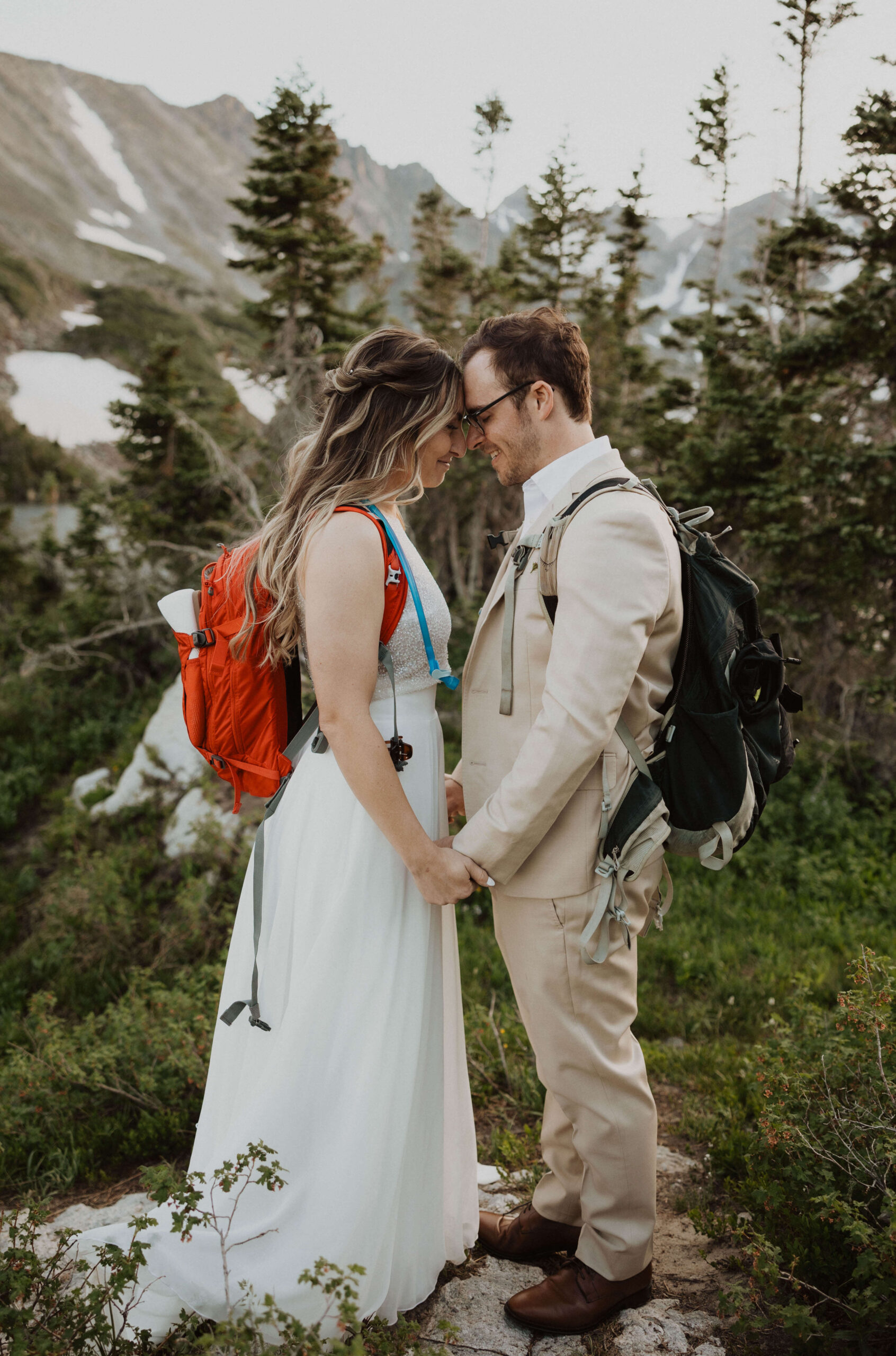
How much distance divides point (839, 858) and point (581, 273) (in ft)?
45.9

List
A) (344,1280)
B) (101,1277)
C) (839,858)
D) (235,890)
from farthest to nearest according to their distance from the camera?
(235,890)
(839,858)
(101,1277)
(344,1280)

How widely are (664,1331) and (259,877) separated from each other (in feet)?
5.12

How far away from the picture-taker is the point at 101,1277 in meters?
2.02

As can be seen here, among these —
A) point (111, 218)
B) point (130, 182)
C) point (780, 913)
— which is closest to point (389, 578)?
point (780, 913)

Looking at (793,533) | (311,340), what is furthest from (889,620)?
(311,340)

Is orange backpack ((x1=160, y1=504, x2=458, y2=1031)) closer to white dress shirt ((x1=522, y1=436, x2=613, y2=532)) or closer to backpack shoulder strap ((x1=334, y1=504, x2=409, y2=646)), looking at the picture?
backpack shoulder strap ((x1=334, y1=504, x2=409, y2=646))

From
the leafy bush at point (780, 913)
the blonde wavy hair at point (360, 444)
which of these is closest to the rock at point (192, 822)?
the leafy bush at point (780, 913)

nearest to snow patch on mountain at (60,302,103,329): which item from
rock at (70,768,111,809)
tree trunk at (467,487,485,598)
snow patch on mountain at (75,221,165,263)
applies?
snow patch on mountain at (75,221,165,263)

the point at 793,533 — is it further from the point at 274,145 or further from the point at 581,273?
the point at 581,273

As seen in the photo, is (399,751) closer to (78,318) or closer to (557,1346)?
(557,1346)

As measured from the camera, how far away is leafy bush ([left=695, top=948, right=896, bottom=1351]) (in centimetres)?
174

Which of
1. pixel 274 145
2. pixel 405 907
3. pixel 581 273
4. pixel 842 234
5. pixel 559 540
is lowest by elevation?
pixel 405 907

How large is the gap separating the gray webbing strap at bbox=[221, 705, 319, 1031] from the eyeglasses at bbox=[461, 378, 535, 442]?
902mm

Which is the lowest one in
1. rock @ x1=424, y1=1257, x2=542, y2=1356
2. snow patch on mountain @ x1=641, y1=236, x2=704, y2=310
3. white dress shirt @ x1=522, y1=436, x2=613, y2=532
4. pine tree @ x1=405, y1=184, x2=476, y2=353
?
rock @ x1=424, y1=1257, x2=542, y2=1356
